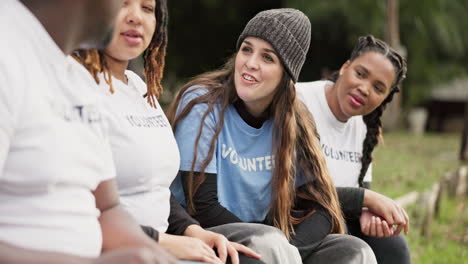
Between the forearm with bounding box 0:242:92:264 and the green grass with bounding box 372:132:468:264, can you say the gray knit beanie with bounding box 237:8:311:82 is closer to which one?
the green grass with bounding box 372:132:468:264

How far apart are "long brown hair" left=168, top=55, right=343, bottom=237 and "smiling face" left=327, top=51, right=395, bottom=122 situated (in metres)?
Result: 0.67

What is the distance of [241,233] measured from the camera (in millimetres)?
2467

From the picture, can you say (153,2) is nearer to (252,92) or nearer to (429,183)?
(252,92)

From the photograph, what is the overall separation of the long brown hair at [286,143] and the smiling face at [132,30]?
0.58m

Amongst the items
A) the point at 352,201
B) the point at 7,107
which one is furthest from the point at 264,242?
the point at 7,107

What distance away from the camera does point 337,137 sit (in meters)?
3.75

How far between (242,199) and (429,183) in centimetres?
698

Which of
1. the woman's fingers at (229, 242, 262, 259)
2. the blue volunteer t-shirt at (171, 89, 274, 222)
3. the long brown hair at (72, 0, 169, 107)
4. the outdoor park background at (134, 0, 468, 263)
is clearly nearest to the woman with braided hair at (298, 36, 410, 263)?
the blue volunteer t-shirt at (171, 89, 274, 222)

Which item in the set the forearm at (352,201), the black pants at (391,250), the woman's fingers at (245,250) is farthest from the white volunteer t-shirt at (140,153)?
the black pants at (391,250)

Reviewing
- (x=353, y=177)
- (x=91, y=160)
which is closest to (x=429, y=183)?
(x=353, y=177)

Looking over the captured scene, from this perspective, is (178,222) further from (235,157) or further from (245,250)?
(235,157)

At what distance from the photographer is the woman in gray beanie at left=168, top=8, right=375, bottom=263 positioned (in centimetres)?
279

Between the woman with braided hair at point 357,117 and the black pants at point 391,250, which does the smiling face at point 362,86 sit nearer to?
the woman with braided hair at point 357,117

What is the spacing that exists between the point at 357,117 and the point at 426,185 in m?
5.55
